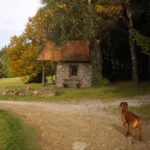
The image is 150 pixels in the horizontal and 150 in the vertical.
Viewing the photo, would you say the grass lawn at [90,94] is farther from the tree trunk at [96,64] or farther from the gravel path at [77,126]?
the tree trunk at [96,64]

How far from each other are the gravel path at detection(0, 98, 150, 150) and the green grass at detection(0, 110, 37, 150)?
0.43m

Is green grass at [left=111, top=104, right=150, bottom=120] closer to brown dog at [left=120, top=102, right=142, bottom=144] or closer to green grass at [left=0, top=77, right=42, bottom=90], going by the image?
brown dog at [left=120, top=102, right=142, bottom=144]

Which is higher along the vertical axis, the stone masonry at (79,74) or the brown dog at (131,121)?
the stone masonry at (79,74)

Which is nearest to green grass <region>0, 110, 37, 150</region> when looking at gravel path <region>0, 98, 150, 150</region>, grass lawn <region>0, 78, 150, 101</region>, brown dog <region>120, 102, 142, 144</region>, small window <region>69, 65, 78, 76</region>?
gravel path <region>0, 98, 150, 150</region>

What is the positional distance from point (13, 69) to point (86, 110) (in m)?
26.8

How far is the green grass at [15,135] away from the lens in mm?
14378

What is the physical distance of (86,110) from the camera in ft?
74.4

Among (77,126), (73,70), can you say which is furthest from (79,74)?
(77,126)

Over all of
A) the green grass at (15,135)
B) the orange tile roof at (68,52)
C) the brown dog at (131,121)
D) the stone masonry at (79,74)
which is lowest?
the green grass at (15,135)

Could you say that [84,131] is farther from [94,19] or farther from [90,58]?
[90,58]

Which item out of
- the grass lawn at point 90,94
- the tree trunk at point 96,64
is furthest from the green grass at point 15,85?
the grass lawn at point 90,94

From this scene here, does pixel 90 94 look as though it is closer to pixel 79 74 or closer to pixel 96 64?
pixel 96 64

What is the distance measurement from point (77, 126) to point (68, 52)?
22.6 metres

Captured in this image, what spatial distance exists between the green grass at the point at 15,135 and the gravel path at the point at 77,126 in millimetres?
429
